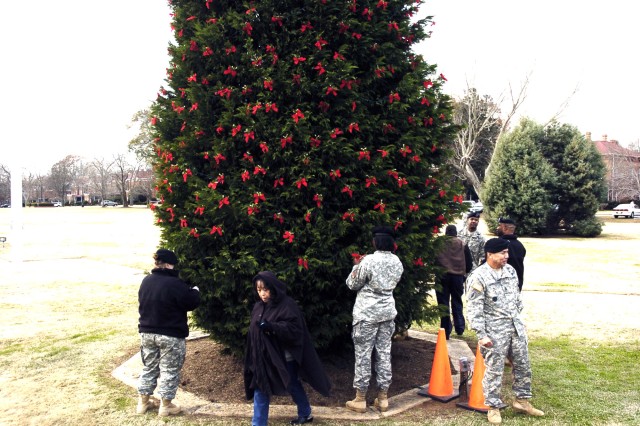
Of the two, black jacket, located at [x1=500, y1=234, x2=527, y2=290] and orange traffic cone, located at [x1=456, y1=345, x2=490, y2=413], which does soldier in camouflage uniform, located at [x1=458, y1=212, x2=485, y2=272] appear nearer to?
black jacket, located at [x1=500, y1=234, x2=527, y2=290]

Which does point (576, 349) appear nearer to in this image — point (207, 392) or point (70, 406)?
point (207, 392)

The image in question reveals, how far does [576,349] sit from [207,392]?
570cm

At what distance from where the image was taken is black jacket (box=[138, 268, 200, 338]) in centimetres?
529

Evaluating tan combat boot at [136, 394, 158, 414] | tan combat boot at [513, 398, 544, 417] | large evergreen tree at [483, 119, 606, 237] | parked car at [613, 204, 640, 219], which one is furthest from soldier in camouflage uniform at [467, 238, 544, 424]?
parked car at [613, 204, 640, 219]

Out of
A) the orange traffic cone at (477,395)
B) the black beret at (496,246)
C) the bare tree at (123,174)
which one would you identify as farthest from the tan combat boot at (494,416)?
the bare tree at (123,174)

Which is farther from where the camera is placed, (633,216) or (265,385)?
(633,216)

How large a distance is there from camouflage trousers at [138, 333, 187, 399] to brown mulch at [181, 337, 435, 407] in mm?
697

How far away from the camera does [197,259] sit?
236 inches

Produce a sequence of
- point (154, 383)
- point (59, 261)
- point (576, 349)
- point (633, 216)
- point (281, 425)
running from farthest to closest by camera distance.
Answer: point (633, 216)
point (59, 261)
point (576, 349)
point (154, 383)
point (281, 425)

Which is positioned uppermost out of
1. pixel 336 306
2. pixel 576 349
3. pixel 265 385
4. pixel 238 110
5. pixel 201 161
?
pixel 238 110

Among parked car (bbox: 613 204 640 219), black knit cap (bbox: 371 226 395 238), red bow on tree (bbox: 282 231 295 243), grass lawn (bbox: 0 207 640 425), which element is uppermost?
black knit cap (bbox: 371 226 395 238)

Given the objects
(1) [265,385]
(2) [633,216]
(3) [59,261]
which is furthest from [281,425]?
(2) [633,216]

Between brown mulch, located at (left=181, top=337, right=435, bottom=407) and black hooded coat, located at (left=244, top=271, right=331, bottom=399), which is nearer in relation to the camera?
black hooded coat, located at (left=244, top=271, right=331, bottom=399)

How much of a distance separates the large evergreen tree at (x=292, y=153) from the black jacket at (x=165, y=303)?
511 mm
